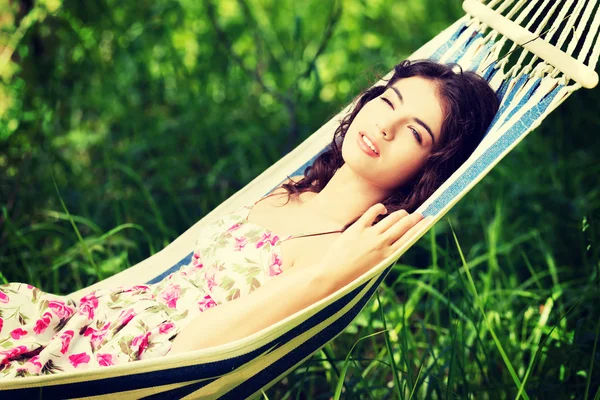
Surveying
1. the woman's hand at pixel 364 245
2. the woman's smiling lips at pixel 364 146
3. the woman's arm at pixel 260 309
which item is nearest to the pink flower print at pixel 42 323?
the woman's arm at pixel 260 309

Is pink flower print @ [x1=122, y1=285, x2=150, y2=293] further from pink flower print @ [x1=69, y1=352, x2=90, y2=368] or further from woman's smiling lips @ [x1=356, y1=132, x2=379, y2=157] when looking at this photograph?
woman's smiling lips @ [x1=356, y1=132, x2=379, y2=157]

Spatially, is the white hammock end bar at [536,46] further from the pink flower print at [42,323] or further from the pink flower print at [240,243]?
the pink flower print at [42,323]

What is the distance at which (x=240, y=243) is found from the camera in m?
1.87

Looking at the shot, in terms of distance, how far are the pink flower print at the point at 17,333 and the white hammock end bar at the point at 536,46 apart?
61.4 inches

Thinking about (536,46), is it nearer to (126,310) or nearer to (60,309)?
(126,310)

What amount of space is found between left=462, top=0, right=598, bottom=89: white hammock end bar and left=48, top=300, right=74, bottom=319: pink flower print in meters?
1.48

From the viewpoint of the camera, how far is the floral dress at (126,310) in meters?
1.63

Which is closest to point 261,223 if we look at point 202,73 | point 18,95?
point 18,95

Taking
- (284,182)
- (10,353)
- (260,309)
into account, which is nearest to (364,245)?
(260,309)

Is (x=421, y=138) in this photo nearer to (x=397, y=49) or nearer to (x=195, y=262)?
(x=195, y=262)

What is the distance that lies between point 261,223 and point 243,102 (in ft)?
6.41

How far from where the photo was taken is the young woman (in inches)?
62.8

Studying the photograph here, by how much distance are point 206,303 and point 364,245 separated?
1.54 ft

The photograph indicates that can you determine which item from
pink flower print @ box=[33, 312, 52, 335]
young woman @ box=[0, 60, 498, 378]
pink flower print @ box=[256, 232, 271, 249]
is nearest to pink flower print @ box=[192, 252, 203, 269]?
young woman @ box=[0, 60, 498, 378]
